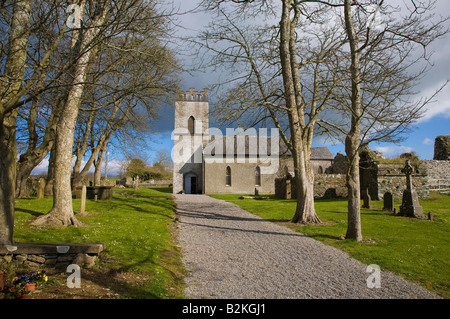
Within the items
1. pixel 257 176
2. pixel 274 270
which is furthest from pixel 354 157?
pixel 257 176

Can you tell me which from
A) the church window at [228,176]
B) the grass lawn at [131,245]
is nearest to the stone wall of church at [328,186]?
the church window at [228,176]

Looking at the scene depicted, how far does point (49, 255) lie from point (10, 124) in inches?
107

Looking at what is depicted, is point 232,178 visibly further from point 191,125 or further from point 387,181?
point 387,181

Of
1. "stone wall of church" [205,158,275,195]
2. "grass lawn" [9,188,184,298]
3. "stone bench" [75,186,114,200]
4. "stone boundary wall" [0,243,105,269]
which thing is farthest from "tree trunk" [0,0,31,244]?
"stone wall of church" [205,158,275,195]

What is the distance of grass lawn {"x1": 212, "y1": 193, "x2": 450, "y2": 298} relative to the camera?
19.0ft

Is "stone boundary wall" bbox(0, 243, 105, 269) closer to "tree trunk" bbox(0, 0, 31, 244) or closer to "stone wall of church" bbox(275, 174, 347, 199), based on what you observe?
"tree trunk" bbox(0, 0, 31, 244)

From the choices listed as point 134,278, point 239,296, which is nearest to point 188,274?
point 134,278

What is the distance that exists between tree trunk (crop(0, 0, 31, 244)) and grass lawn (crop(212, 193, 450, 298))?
7.53 metres

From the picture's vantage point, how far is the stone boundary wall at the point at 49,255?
528cm

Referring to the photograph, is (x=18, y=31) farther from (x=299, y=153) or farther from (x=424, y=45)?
(x=424, y=45)

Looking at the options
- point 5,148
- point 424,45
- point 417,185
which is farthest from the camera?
point 417,185

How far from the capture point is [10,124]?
5820mm
